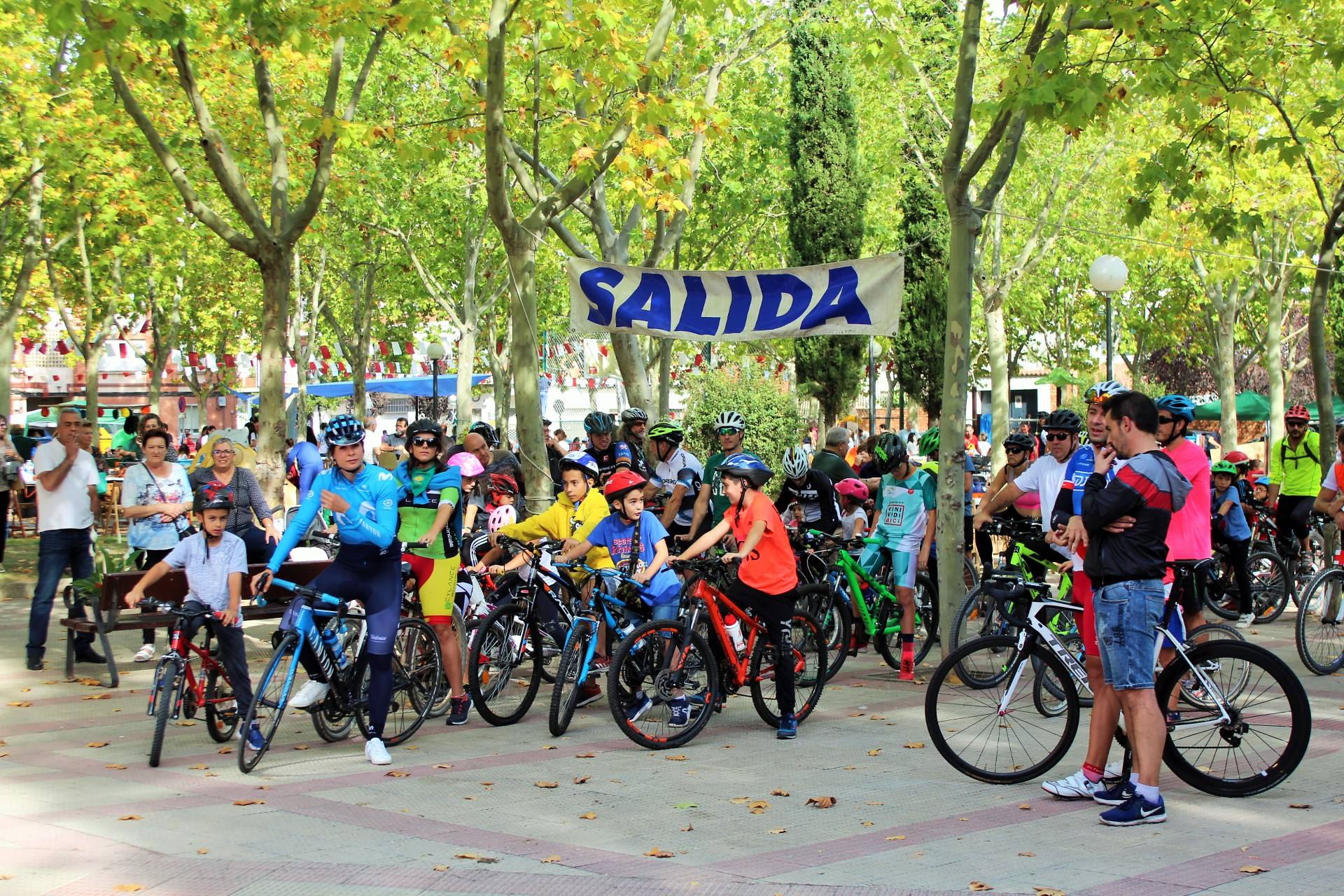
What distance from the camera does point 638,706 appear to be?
8430mm

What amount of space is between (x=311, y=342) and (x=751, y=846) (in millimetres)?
41190

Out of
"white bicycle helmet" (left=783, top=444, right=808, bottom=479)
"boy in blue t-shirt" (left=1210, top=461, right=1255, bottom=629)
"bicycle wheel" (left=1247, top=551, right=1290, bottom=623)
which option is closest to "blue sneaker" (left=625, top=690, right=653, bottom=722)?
"white bicycle helmet" (left=783, top=444, right=808, bottom=479)

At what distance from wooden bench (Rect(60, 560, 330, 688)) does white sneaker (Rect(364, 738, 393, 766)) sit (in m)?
2.41

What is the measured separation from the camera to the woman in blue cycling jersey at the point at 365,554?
25.7 feet

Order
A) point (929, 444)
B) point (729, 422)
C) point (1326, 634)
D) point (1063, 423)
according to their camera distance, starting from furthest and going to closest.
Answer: point (729, 422)
point (929, 444)
point (1326, 634)
point (1063, 423)

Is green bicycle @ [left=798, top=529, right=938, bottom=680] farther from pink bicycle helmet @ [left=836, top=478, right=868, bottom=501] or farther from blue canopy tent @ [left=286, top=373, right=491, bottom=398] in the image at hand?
blue canopy tent @ [left=286, top=373, right=491, bottom=398]

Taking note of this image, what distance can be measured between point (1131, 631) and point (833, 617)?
441 cm

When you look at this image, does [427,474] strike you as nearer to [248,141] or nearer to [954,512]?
[954,512]

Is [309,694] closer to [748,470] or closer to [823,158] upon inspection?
[748,470]

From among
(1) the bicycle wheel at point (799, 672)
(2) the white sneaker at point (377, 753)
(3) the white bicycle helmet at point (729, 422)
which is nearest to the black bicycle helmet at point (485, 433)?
(3) the white bicycle helmet at point (729, 422)

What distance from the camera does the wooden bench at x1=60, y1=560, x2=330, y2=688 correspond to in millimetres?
10227

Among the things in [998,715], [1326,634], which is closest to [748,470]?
[998,715]

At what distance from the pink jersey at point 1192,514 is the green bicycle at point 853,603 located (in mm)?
3013

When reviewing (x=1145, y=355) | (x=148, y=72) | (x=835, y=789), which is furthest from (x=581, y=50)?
(x=1145, y=355)
